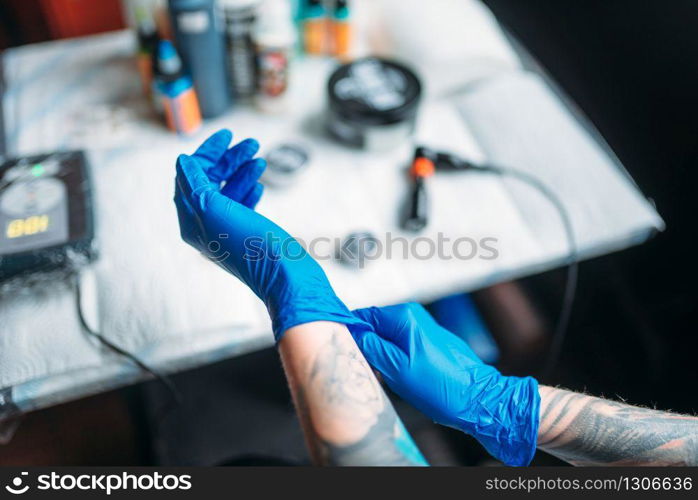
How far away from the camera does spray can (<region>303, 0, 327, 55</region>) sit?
1036 millimetres

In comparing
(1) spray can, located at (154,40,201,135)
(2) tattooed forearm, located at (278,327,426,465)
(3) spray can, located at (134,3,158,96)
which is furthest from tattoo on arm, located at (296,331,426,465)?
(3) spray can, located at (134,3,158,96)

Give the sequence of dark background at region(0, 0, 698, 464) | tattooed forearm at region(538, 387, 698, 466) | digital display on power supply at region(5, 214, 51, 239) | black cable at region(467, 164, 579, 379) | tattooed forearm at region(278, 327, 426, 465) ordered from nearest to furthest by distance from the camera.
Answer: tattooed forearm at region(278, 327, 426, 465), tattooed forearm at region(538, 387, 698, 466), digital display on power supply at region(5, 214, 51, 239), black cable at region(467, 164, 579, 379), dark background at region(0, 0, 698, 464)

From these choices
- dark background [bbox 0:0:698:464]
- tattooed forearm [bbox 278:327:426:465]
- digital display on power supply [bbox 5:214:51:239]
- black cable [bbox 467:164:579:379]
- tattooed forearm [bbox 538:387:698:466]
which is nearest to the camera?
tattooed forearm [bbox 278:327:426:465]

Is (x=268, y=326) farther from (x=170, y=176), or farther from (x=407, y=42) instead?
(x=407, y=42)

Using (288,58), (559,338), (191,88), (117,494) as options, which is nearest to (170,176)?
(191,88)

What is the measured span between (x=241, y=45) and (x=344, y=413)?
70cm

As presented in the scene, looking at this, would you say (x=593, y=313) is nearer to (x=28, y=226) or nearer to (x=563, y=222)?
(x=563, y=222)

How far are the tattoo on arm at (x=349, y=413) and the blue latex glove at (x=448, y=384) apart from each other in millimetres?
58

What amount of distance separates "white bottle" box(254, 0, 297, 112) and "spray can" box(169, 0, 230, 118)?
0.07 meters

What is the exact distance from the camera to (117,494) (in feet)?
2.07

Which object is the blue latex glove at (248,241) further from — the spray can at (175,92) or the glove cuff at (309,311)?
the spray can at (175,92)

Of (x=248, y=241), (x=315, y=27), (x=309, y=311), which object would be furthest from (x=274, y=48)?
(x=309, y=311)

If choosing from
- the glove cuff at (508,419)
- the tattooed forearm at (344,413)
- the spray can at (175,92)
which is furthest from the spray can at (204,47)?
the glove cuff at (508,419)

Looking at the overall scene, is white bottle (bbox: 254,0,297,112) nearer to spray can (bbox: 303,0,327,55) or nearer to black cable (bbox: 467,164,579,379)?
spray can (bbox: 303,0,327,55)
